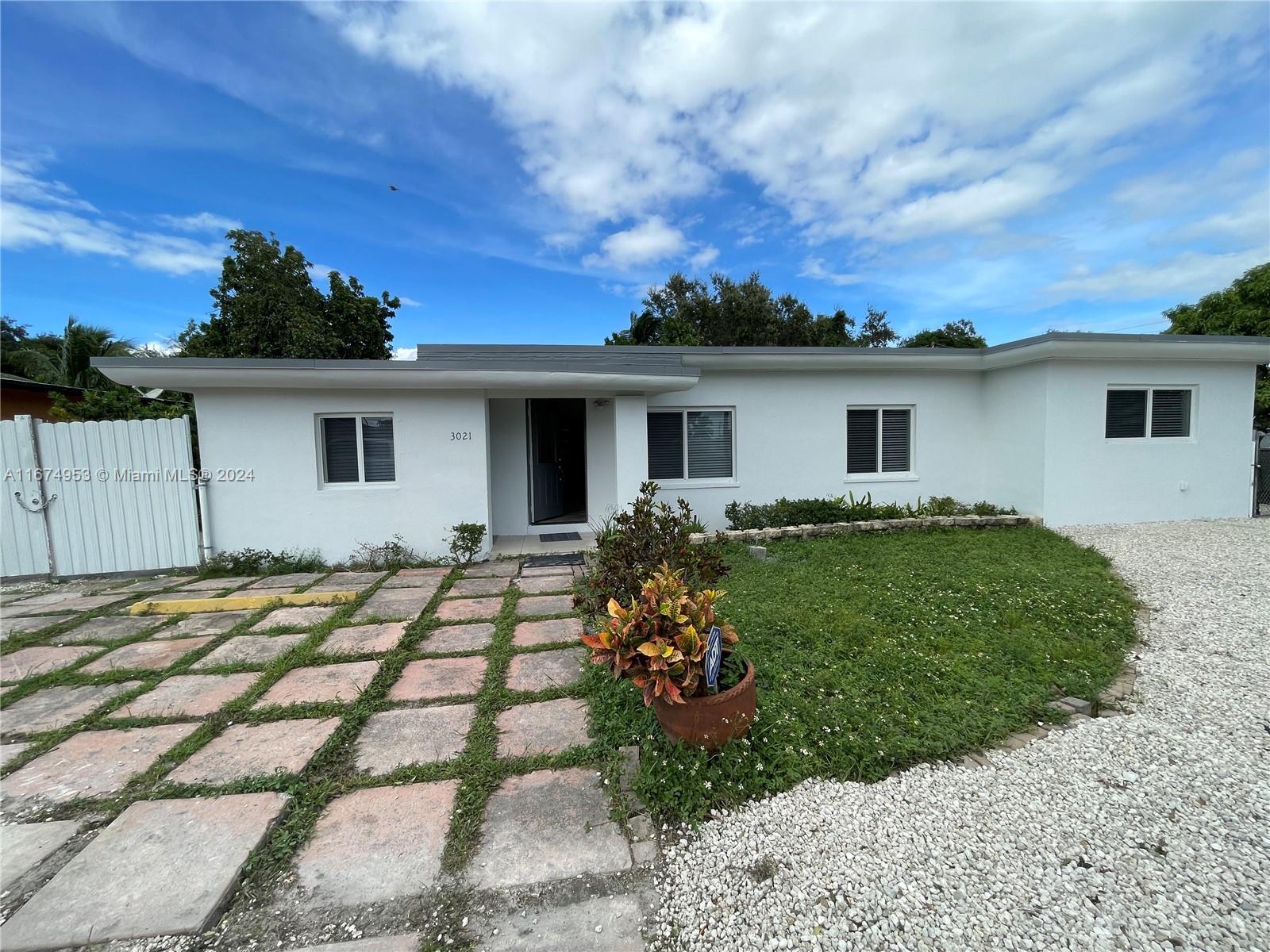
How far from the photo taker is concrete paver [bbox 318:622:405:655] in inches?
153

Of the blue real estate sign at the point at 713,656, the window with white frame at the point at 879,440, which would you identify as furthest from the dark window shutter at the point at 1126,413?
the blue real estate sign at the point at 713,656

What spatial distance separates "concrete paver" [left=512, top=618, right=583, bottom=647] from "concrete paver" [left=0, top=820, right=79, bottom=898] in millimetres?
2400

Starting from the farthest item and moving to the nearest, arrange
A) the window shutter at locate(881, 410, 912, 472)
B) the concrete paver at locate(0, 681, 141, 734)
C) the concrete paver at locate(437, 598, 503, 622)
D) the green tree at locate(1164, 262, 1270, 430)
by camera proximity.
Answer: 1. the green tree at locate(1164, 262, 1270, 430)
2. the window shutter at locate(881, 410, 912, 472)
3. the concrete paver at locate(437, 598, 503, 622)
4. the concrete paver at locate(0, 681, 141, 734)

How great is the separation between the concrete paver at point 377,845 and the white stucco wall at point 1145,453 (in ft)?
29.5

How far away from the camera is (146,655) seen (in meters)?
3.88

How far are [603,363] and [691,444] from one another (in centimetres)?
225

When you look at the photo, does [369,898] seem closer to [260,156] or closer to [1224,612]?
[1224,612]

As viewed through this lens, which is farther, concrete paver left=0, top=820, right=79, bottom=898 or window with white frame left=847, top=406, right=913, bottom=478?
window with white frame left=847, top=406, right=913, bottom=478

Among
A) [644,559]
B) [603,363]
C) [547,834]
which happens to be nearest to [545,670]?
[644,559]

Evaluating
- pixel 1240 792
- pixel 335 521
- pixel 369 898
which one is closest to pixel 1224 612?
pixel 1240 792

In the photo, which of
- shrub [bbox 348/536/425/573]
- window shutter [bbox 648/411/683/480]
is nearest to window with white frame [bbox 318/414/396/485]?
shrub [bbox 348/536/425/573]

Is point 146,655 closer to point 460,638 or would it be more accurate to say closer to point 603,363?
point 460,638

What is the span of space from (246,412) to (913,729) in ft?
25.4

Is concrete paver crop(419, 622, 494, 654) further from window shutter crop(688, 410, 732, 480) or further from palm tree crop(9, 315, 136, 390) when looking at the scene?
palm tree crop(9, 315, 136, 390)
